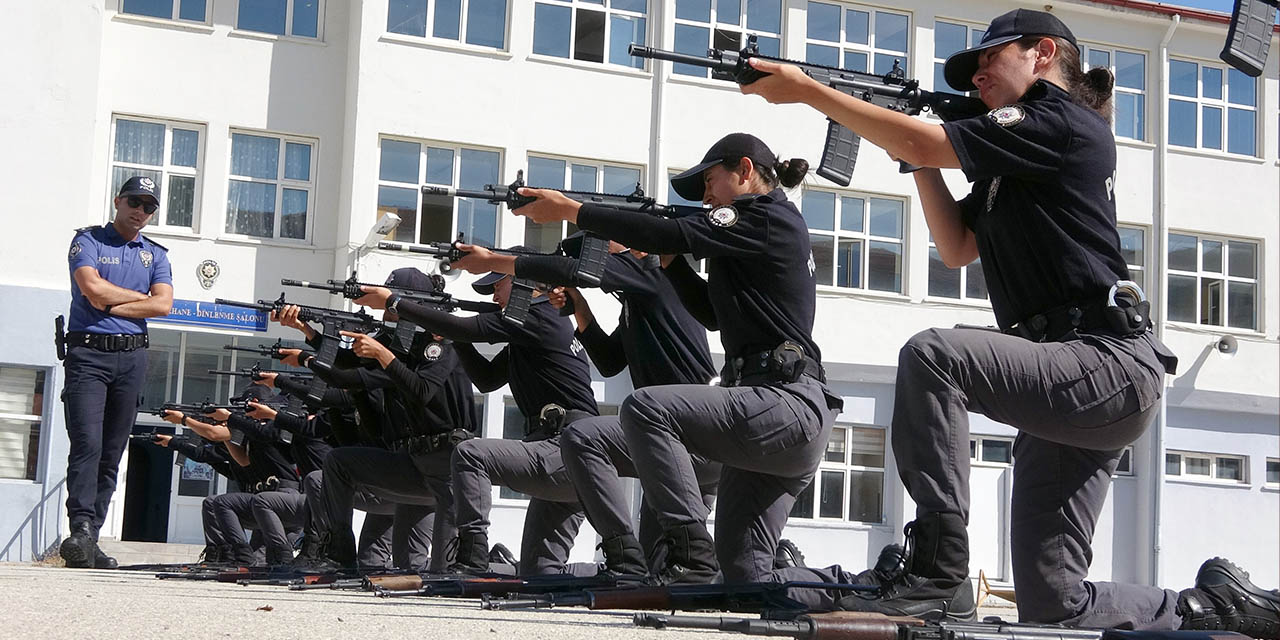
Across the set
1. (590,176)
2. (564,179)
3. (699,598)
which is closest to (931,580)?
(699,598)

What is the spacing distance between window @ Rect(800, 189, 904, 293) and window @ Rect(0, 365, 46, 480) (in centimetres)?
1303

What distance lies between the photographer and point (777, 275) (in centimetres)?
640

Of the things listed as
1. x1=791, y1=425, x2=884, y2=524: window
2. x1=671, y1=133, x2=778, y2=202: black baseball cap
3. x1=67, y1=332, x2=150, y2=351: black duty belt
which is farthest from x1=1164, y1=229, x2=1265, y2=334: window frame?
x1=671, y1=133, x2=778, y2=202: black baseball cap

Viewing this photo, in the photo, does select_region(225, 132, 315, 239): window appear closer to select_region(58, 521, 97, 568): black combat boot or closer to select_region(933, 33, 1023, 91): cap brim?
Answer: select_region(58, 521, 97, 568): black combat boot

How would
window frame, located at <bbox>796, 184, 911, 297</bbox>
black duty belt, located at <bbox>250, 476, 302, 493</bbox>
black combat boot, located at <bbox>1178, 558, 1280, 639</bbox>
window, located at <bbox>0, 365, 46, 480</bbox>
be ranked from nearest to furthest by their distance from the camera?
black combat boot, located at <bbox>1178, 558, 1280, 639</bbox> < black duty belt, located at <bbox>250, 476, 302, 493</bbox> < window, located at <bbox>0, 365, 46, 480</bbox> < window frame, located at <bbox>796, 184, 911, 297</bbox>

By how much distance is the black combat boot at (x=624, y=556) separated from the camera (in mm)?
7359

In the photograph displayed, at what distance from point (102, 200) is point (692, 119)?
31.2ft

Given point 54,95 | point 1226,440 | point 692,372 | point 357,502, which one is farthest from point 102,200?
point 1226,440

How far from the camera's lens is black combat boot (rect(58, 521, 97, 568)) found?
969 cm

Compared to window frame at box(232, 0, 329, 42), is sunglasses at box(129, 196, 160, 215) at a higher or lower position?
lower

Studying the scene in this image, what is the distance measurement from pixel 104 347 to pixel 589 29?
16.6 metres

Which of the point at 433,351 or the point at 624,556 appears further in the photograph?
the point at 433,351

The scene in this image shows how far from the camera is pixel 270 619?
4230 mm

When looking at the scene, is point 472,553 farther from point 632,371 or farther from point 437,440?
point 632,371
